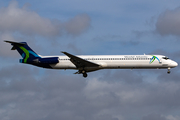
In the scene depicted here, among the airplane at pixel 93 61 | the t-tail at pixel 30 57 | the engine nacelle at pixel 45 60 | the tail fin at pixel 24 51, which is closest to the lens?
the airplane at pixel 93 61

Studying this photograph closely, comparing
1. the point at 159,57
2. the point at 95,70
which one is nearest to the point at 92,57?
the point at 95,70

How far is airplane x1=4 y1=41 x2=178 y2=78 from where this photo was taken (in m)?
52.7

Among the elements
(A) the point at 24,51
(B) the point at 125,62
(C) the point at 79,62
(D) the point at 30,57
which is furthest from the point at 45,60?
(B) the point at 125,62

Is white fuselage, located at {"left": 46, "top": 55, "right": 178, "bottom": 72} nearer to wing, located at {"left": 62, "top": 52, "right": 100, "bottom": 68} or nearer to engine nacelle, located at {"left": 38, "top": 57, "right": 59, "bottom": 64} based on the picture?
engine nacelle, located at {"left": 38, "top": 57, "right": 59, "bottom": 64}

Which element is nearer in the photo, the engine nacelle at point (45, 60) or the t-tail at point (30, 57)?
the engine nacelle at point (45, 60)

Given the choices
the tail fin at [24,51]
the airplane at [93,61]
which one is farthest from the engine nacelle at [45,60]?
the tail fin at [24,51]

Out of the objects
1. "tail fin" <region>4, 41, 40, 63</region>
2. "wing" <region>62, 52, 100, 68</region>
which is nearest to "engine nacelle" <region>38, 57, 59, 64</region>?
"tail fin" <region>4, 41, 40, 63</region>

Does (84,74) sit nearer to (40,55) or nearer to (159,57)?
(40,55)

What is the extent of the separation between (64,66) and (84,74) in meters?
4.05

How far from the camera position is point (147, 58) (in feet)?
174

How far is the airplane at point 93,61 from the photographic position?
5269 centimetres

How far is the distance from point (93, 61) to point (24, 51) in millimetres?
12760

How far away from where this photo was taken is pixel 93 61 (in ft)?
176

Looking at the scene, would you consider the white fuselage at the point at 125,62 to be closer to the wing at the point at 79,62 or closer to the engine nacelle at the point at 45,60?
the engine nacelle at the point at 45,60
